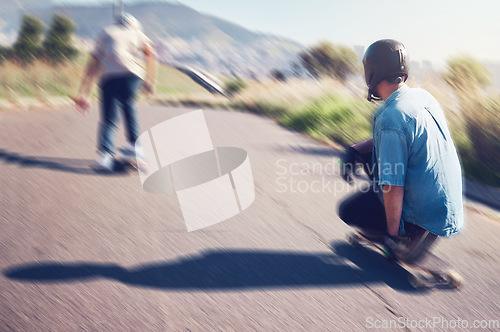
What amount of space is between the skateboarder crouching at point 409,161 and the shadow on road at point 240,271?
1.13 feet

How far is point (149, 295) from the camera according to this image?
2664 mm

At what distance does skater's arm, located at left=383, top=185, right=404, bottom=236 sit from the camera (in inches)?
109

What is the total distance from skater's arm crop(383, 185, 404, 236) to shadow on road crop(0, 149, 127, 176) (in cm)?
330

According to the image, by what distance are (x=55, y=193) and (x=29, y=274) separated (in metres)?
1.63

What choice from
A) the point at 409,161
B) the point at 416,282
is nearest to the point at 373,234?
the point at 416,282

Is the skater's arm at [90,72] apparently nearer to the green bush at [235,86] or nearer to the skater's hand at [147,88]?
the skater's hand at [147,88]

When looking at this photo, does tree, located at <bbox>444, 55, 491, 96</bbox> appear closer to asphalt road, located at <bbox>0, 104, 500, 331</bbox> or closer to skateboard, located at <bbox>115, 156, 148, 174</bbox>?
asphalt road, located at <bbox>0, 104, 500, 331</bbox>

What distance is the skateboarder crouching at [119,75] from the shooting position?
4.76m

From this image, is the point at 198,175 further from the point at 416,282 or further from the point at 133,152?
the point at 416,282

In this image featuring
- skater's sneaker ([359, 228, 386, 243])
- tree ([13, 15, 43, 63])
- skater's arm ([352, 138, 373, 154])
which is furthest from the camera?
tree ([13, 15, 43, 63])

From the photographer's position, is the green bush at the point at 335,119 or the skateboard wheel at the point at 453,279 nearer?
the skateboard wheel at the point at 453,279

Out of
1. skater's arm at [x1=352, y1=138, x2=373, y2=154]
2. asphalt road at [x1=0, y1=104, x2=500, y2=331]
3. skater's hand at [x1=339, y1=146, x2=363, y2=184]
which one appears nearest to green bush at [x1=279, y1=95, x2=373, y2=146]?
asphalt road at [x1=0, y1=104, x2=500, y2=331]

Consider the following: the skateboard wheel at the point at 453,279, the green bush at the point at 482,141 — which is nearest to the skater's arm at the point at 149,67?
the skateboard wheel at the point at 453,279

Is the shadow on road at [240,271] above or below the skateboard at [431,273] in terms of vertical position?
below
